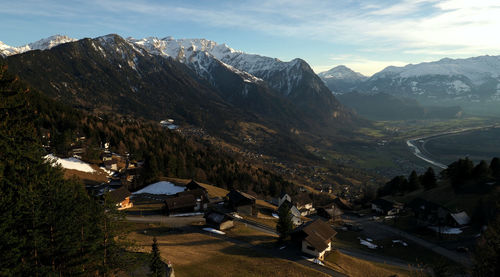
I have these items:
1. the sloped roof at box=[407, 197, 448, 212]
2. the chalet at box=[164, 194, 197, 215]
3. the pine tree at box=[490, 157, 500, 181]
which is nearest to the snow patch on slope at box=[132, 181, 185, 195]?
the chalet at box=[164, 194, 197, 215]

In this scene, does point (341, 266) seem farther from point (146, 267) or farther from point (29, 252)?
point (29, 252)

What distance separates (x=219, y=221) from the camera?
59.4m

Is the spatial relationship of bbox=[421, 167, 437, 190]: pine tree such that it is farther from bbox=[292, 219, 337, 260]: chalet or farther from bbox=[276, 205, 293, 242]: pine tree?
bbox=[276, 205, 293, 242]: pine tree

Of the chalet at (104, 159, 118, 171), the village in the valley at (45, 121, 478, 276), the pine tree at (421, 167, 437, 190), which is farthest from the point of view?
the chalet at (104, 159, 118, 171)

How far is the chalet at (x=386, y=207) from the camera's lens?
102375mm

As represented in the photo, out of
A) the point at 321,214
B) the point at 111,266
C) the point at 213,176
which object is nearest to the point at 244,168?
the point at 213,176

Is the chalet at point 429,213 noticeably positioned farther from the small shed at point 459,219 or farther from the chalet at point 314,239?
the chalet at point 314,239

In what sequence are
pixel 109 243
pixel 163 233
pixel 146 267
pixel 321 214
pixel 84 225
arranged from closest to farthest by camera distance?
pixel 84 225 → pixel 109 243 → pixel 146 267 → pixel 163 233 → pixel 321 214

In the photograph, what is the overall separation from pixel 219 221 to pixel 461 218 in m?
64.8

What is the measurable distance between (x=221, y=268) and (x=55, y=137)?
109679mm

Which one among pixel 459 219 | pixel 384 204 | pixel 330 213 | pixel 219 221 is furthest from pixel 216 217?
pixel 384 204

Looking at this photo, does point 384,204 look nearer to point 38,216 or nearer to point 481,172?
point 481,172

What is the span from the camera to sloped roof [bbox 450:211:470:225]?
2936 inches

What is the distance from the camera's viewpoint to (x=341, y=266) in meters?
49.4
